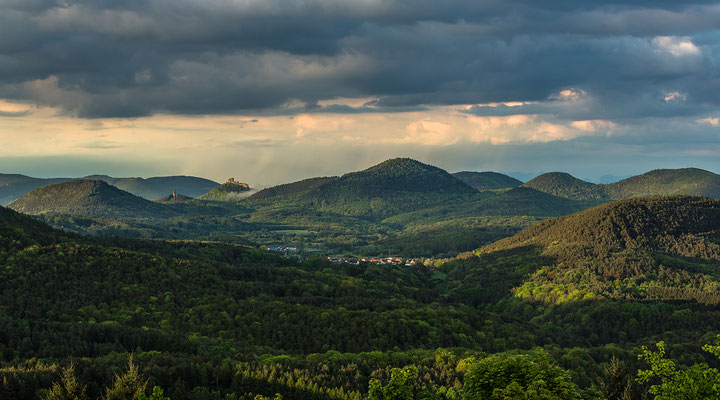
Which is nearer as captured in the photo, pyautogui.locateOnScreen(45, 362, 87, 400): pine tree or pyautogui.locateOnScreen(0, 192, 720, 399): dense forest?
pyautogui.locateOnScreen(45, 362, 87, 400): pine tree

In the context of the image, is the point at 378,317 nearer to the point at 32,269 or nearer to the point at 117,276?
the point at 117,276

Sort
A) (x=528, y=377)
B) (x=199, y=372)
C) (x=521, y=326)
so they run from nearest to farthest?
(x=528, y=377) < (x=199, y=372) < (x=521, y=326)

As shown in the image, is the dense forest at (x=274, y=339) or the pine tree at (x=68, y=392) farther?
the dense forest at (x=274, y=339)

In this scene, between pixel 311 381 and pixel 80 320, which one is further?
pixel 80 320

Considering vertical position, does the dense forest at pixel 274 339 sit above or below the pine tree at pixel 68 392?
below

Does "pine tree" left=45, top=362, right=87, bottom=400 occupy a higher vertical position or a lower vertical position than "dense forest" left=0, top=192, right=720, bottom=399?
higher

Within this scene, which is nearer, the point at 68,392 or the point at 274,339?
the point at 68,392

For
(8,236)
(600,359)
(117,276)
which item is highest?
(8,236)

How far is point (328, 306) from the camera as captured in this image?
160 m

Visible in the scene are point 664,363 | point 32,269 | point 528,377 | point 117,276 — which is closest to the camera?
point 664,363

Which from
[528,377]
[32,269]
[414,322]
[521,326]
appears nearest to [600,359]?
[521,326]

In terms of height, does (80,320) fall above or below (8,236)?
below

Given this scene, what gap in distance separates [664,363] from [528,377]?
13.0 metres

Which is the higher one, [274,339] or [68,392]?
[68,392]
